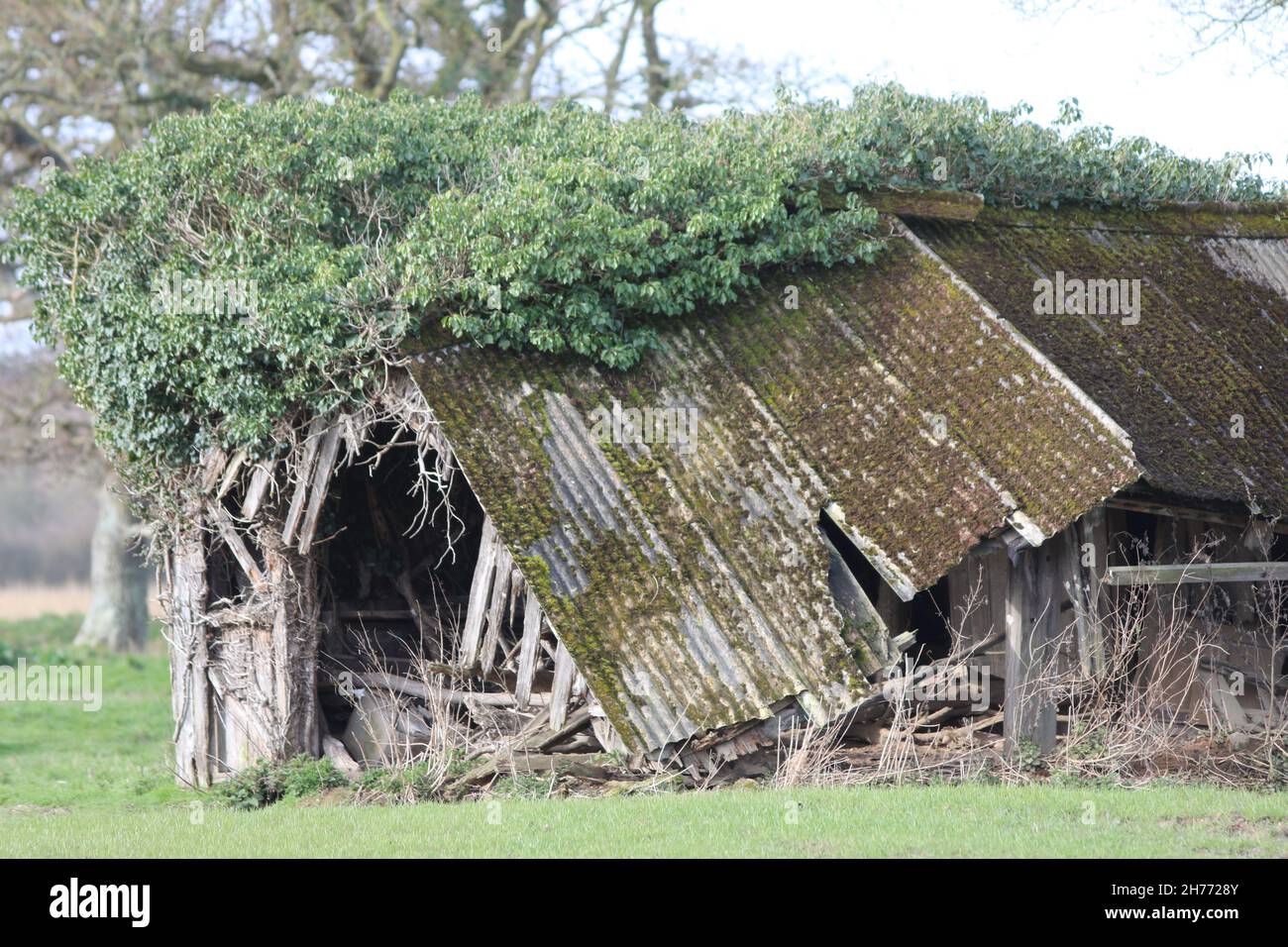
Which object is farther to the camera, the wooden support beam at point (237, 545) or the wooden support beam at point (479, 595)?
the wooden support beam at point (237, 545)

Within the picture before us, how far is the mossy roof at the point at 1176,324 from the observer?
13297 millimetres

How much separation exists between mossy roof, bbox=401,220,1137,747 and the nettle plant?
638 millimetres

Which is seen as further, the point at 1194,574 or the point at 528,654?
the point at 528,654

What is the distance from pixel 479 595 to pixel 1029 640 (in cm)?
523

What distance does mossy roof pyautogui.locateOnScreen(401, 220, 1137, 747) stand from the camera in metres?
11.9

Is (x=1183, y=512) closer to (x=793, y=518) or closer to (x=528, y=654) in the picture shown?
(x=793, y=518)

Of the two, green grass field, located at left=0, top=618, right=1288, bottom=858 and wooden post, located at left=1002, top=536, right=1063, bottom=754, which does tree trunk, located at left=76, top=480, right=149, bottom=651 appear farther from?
wooden post, located at left=1002, top=536, right=1063, bottom=754

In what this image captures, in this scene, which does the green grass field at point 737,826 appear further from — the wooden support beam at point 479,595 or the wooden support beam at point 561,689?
the wooden support beam at point 479,595

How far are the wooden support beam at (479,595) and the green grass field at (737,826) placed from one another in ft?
6.94

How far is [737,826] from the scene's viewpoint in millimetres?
9469

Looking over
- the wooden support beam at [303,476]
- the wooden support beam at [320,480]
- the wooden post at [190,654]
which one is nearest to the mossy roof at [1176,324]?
the wooden support beam at [320,480]

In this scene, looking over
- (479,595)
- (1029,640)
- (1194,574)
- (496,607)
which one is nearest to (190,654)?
(479,595)
